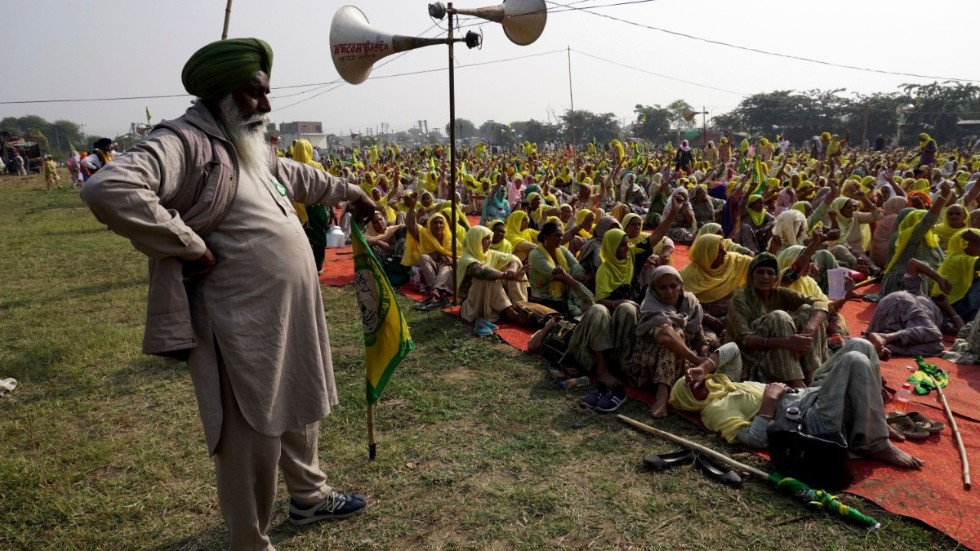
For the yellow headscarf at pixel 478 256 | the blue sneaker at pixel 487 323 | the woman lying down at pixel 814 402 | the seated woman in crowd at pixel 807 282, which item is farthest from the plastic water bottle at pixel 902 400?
the yellow headscarf at pixel 478 256

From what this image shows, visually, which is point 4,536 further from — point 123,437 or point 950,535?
point 950,535

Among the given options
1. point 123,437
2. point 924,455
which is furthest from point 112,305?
point 924,455

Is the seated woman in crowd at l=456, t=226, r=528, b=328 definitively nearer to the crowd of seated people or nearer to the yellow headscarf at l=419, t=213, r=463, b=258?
the crowd of seated people

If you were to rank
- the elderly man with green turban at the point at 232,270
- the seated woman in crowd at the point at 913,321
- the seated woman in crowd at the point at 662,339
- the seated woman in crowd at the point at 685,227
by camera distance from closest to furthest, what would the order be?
1. the elderly man with green turban at the point at 232,270
2. the seated woman in crowd at the point at 662,339
3. the seated woman in crowd at the point at 913,321
4. the seated woman in crowd at the point at 685,227

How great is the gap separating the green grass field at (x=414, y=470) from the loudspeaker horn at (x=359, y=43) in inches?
113

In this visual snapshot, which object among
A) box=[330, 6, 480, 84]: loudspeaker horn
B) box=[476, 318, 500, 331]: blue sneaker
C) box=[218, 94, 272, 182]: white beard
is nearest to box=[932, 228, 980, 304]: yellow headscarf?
box=[476, 318, 500, 331]: blue sneaker

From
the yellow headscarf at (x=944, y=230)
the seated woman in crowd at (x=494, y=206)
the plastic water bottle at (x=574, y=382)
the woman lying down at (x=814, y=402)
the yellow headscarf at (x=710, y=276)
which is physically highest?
the seated woman in crowd at (x=494, y=206)

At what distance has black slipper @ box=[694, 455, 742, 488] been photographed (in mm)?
3027

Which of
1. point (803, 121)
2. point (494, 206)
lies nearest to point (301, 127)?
point (803, 121)

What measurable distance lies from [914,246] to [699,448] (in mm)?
4414

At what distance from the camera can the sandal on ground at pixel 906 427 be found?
11.4ft

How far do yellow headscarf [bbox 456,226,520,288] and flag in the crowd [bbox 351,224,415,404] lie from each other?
328 cm

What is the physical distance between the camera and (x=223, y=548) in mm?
2596

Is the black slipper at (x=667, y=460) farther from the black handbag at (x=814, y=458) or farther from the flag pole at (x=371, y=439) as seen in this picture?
the flag pole at (x=371, y=439)
